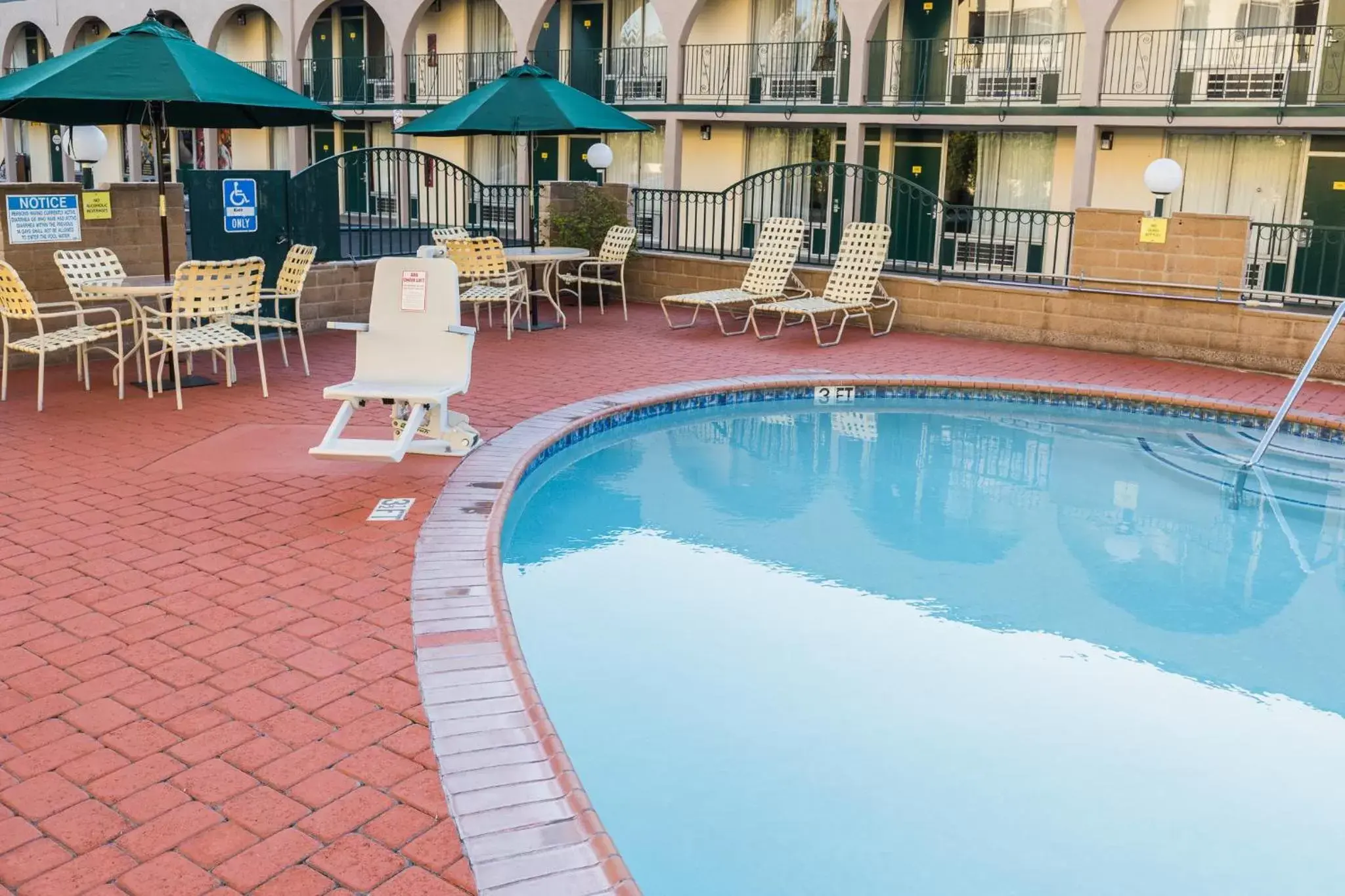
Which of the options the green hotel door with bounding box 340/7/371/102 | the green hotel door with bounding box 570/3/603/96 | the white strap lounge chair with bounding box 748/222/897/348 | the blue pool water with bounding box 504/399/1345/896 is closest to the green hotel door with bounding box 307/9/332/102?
the green hotel door with bounding box 340/7/371/102

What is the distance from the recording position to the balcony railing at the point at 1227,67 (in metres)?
16.7

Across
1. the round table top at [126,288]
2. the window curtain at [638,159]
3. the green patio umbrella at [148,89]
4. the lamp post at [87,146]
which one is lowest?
the round table top at [126,288]

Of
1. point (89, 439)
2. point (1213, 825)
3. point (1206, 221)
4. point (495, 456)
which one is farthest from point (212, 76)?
point (1206, 221)

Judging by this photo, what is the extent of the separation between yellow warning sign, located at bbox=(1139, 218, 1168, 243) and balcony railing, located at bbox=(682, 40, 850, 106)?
10789mm

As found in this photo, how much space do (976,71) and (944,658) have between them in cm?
1674

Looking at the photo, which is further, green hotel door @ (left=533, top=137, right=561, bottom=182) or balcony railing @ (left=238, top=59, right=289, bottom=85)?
balcony railing @ (left=238, top=59, right=289, bottom=85)

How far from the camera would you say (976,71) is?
773 inches

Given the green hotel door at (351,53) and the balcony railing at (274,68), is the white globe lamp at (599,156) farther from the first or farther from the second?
the balcony railing at (274,68)

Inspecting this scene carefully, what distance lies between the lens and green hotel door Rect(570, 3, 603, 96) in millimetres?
24312

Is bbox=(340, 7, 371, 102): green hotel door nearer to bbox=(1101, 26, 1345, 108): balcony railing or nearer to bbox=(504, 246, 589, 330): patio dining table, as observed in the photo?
bbox=(504, 246, 589, 330): patio dining table

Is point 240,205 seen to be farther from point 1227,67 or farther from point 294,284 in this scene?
point 1227,67

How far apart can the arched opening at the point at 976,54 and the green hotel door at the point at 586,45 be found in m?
6.42

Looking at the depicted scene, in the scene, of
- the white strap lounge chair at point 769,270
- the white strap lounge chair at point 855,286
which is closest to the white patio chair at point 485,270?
the white strap lounge chair at point 769,270

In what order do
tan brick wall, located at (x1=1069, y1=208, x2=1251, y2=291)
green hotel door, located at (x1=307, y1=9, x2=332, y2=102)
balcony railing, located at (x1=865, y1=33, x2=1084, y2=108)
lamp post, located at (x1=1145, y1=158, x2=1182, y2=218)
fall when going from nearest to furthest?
tan brick wall, located at (x1=1069, y1=208, x2=1251, y2=291) → lamp post, located at (x1=1145, y1=158, x2=1182, y2=218) → balcony railing, located at (x1=865, y1=33, x2=1084, y2=108) → green hotel door, located at (x1=307, y1=9, x2=332, y2=102)
